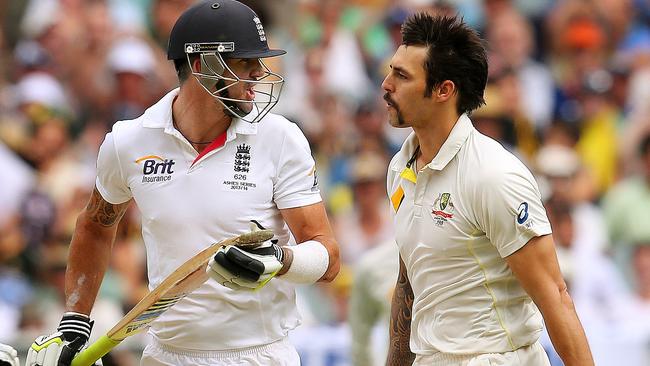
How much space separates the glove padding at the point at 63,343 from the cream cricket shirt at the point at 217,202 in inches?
13.4

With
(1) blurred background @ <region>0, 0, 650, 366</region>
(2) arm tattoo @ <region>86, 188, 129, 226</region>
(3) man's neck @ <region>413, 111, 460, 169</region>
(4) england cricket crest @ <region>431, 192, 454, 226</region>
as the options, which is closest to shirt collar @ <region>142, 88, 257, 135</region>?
(2) arm tattoo @ <region>86, 188, 129, 226</region>

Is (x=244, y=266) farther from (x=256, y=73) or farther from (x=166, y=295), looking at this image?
(x=256, y=73)

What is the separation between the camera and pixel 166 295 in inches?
189

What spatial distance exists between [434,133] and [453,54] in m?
0.30

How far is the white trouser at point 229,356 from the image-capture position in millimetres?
5105

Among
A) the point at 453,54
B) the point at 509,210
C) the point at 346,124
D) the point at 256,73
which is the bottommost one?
the point at 346,124

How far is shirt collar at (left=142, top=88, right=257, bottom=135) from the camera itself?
5.16 metres

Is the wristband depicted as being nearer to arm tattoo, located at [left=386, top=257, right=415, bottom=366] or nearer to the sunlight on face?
arm tattoo, located at [left=386, top=257, right=415, bottom=366]

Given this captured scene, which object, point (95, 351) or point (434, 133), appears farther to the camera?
point (95, 351)

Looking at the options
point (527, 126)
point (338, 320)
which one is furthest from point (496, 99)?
point (338, 320)

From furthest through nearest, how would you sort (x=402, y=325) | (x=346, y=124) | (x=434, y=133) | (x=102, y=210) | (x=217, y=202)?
(x=346, y=124)
(x=102, y=210)
(x=402, y=325)
(x=217, y=202)
(x=434, y=133)

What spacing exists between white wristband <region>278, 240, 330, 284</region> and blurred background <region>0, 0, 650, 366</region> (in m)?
3.49

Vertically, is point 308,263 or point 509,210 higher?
point 509,210

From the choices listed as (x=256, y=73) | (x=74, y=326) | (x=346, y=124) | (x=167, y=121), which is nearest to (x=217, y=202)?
(x=167, y=121)
